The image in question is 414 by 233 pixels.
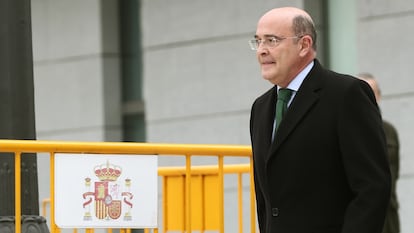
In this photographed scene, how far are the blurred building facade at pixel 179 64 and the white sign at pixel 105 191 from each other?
244 inches

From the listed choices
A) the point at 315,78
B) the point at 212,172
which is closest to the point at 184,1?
the point at 212,172

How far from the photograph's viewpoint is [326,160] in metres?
5.73

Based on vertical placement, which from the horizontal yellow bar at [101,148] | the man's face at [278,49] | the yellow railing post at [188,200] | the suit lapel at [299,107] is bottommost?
the yellow railing post at [188,200]

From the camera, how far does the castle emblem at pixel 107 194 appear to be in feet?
23.1

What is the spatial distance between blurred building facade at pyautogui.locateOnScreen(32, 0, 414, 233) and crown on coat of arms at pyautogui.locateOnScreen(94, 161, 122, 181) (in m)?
6.37

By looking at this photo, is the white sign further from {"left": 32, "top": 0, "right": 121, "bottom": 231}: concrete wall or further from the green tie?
{"left": 32, "top": 0, "right": 121, "bottom": 231}: concrete wall

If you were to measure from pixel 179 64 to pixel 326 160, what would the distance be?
927cm

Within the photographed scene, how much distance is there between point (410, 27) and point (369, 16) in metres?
0.52

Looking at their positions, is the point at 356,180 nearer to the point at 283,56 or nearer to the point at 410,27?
the point at 283,56

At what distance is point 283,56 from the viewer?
578cm

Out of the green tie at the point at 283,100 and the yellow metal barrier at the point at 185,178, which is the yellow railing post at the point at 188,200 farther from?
the green tie at the point at 283,100

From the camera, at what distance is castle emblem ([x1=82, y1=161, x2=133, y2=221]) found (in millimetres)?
7031

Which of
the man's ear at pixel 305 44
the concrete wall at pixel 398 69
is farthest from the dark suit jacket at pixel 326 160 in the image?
the concrete wall at pixel 398 69

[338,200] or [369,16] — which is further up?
[369,16]
